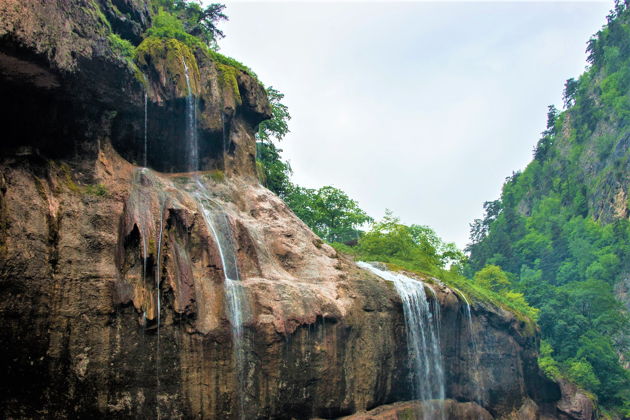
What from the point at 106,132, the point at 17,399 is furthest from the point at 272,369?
the point at 106,132

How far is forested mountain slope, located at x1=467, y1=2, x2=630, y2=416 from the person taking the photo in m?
45.9

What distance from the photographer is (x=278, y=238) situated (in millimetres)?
22906

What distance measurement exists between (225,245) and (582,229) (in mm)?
66499

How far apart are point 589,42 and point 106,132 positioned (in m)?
98.1

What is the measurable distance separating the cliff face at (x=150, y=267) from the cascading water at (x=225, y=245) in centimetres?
8

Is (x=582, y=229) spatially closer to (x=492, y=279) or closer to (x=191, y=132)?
(x=492, y=279)

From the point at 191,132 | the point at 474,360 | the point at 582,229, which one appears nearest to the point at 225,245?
the point at 191,132

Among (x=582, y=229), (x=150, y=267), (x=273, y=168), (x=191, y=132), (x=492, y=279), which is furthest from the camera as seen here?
(x=582, y=229)

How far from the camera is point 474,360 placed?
30219mm

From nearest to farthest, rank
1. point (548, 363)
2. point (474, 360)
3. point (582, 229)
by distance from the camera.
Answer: point (474, 360)
point (548, 363)
point (582, 229)

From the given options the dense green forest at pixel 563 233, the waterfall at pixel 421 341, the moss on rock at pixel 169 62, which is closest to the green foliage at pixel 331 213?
the dense green forest at pixel 563 233

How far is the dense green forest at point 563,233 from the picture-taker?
4097 centimetres

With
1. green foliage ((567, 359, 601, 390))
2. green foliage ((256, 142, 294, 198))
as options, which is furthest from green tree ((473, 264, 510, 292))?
green foliage ((256, 142, 294, 198))

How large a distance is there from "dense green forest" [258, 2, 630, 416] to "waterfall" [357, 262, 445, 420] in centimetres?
576
